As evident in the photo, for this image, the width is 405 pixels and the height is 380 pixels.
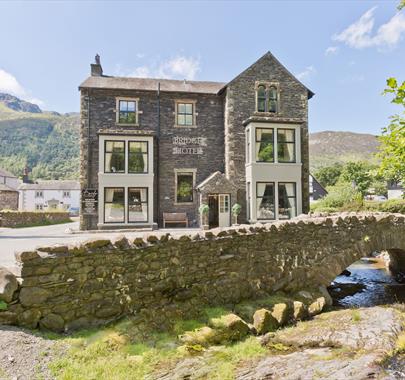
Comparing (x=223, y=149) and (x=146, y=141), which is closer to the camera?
(x=146, y=141)

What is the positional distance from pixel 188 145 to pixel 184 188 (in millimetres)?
2920

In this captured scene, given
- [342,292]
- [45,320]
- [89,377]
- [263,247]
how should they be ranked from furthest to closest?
[342,292]
[263,247]
[45,320]
[89,377]

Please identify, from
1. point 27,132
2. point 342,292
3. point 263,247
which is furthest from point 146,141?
point 27,132

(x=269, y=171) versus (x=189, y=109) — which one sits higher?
(x=189, y=109)

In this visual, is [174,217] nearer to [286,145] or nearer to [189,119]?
[189,119]

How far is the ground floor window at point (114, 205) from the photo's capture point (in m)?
16.8

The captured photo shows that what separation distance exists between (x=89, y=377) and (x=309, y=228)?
7.30 m

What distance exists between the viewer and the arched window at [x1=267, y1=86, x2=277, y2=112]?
711 inches

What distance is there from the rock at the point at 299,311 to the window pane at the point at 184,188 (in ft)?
36.9

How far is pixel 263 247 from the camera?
26.5ft

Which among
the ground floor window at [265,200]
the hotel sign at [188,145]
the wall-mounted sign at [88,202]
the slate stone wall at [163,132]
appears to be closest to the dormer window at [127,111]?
the slate stone wall at [163,132]

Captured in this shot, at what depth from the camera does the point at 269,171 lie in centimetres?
1702

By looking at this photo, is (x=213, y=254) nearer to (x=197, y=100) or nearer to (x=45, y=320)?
(x=45, y=320)

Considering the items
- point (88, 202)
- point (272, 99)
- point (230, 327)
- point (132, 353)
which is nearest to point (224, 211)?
point (272, 99)
